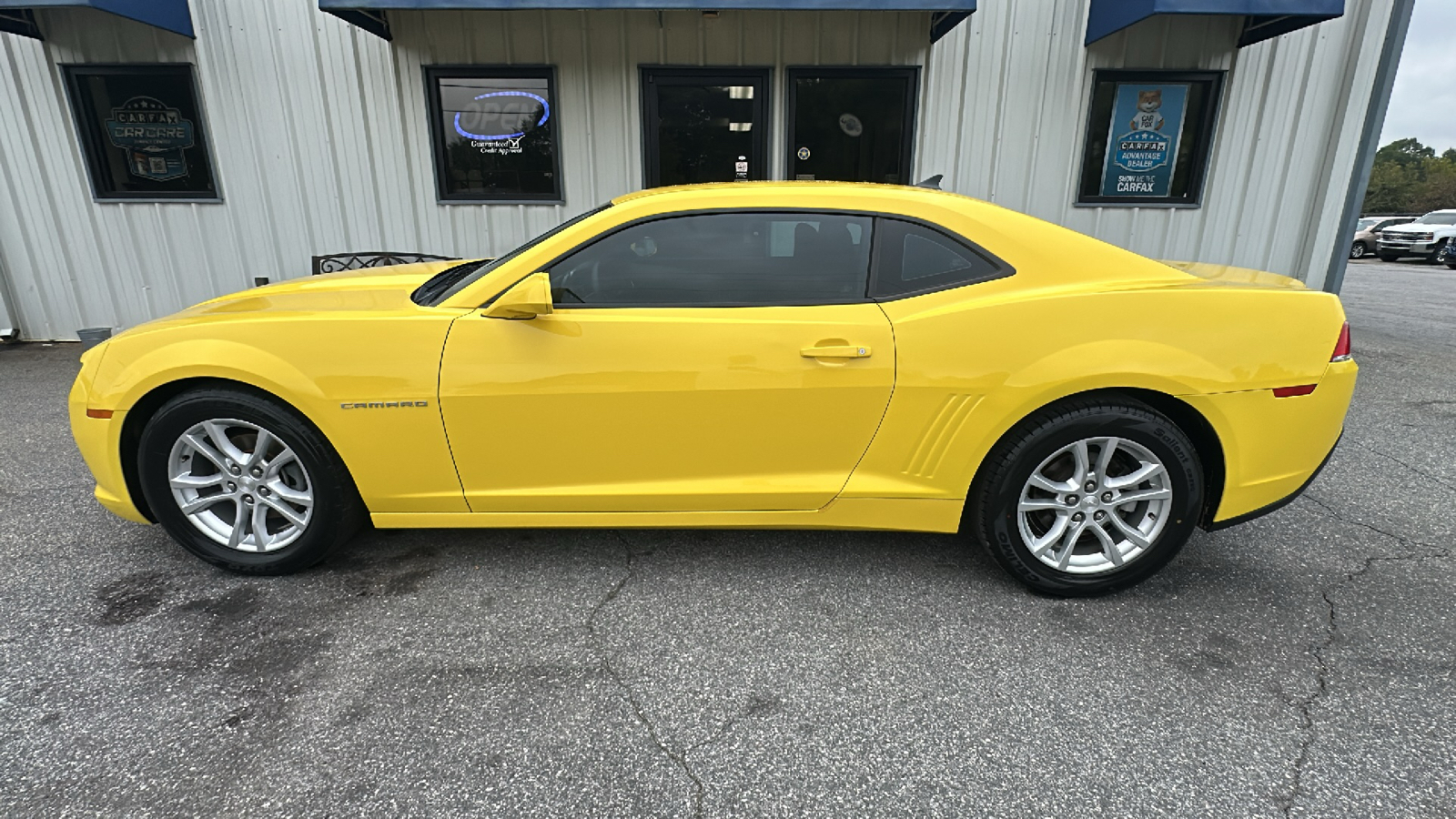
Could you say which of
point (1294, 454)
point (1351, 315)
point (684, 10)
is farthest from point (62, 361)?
point (1351, 315)

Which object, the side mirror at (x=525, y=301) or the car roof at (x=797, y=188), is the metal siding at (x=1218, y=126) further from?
the side mirror at (x=525, y=301)

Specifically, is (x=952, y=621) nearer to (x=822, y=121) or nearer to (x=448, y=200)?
(x=822, y=121)

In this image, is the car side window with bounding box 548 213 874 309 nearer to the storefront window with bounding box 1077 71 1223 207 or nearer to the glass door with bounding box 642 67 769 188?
the glass door with bounding box 642 67 769 188

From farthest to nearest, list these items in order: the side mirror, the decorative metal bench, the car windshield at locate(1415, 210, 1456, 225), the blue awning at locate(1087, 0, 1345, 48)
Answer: the car windshield at locate(1415, 210, 1456, 225) → the decorative metal bench → the blue awning at locate(1087, 0, 1345, 48) → the side mirror

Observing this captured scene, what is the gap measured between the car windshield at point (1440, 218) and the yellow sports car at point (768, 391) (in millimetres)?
25281

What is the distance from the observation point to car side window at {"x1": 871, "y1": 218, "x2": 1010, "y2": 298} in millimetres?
2549

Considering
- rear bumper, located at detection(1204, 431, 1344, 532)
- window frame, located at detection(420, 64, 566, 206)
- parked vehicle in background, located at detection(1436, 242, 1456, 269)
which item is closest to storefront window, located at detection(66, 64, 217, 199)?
window frame, located at detection(420, 64, 566, 206)

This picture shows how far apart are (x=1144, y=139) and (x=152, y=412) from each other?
770 centimetres

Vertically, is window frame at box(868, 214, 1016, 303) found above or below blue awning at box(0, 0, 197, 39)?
below

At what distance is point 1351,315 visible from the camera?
9.48 meters

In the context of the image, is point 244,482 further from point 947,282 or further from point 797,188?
point 947,282

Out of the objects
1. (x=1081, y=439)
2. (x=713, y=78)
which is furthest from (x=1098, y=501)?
(x=713, y=78)

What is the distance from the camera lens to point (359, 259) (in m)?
6.45

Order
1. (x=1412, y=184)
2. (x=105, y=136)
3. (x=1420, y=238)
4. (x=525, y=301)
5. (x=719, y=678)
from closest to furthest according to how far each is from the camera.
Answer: (x=719, y=678), (x=525, y=301), (x=105, y=136), (x=1420, y=238), (x=1412, y=184)
